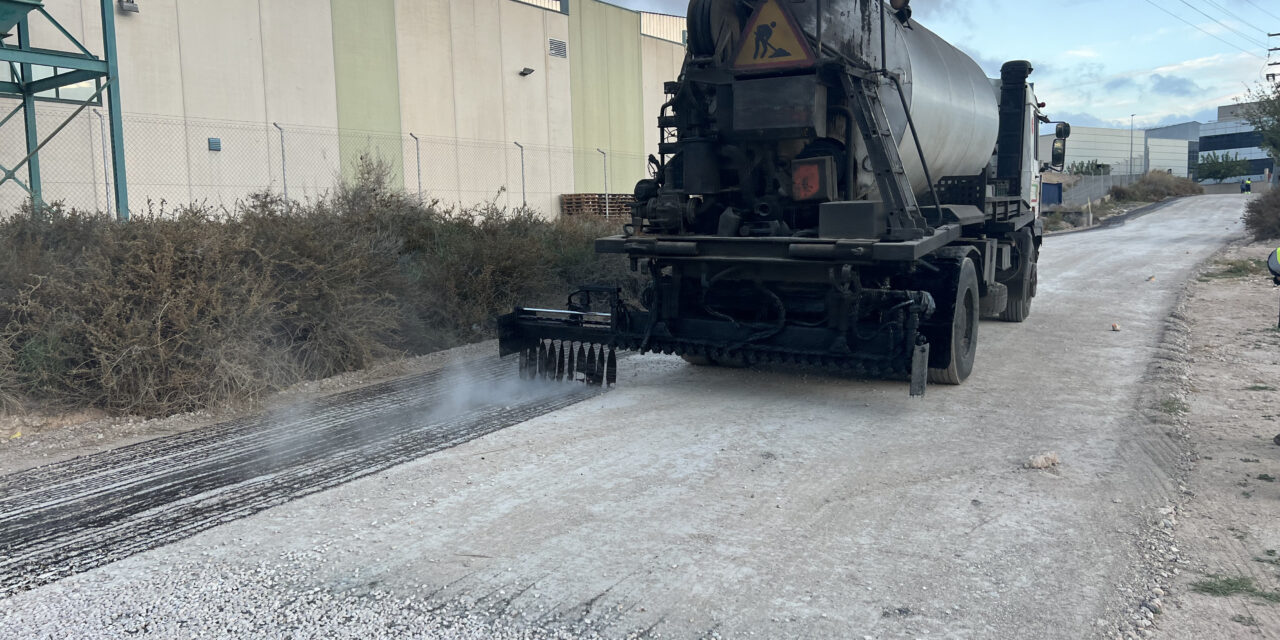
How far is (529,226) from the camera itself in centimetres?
1397

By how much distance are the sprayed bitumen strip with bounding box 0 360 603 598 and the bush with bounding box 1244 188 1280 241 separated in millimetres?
26283

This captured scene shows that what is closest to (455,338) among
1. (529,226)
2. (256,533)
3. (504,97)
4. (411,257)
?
(411,257)

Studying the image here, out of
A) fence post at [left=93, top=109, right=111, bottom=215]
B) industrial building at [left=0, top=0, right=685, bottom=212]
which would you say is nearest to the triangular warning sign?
industrial building at [left=0, top=0, right=685, bottom=212]

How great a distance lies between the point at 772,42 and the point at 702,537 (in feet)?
14.8

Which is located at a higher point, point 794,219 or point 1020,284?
point 794,219

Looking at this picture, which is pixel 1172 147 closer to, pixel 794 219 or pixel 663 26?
pixel 663 26

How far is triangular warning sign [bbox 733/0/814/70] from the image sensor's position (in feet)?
23.2

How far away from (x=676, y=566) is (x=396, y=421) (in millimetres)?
3526

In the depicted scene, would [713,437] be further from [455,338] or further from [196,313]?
[455,338]

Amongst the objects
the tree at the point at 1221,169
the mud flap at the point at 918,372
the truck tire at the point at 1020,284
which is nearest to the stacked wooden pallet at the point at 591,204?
the truck tire at the point at 1020,284

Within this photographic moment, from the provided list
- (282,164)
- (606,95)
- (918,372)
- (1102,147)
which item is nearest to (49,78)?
(282,164)

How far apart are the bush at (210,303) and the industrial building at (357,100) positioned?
349 centimetres

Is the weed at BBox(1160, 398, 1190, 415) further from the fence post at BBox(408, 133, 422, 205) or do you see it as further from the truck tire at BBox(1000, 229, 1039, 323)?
the fence post at BBox(408, 133, 422, 205)

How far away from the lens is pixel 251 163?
56.6 ft
